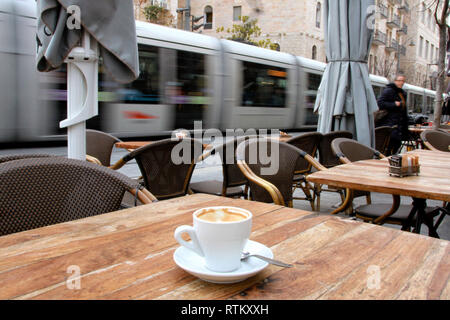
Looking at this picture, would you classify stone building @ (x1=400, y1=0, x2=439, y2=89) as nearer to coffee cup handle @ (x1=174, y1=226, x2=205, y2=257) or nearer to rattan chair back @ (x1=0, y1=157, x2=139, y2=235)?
rattan chair back @ (x1=0, y1=157, x2=139, y2=235)

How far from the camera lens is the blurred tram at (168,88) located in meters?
7.43

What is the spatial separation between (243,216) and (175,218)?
472mm

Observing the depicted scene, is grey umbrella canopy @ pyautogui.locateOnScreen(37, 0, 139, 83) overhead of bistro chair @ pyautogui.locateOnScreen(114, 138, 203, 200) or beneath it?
overhead

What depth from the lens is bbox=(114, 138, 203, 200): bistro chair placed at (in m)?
2.84

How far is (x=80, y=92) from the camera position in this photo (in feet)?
7.66

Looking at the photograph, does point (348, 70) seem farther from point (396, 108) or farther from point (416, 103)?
point (416, 103)

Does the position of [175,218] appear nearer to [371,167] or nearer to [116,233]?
[116,233]

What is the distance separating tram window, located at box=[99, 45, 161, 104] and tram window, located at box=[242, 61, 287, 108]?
129 inches

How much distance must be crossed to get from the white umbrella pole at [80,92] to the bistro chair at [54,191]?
0.83m

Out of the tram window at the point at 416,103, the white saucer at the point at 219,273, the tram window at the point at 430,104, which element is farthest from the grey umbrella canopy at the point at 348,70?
the tram window at the point at 430,104

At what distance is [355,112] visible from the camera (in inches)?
184

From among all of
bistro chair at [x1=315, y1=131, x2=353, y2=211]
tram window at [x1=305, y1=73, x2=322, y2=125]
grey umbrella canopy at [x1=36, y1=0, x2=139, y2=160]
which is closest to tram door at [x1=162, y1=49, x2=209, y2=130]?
tram window at [x1=305, y1=73, x2=322, y2=125]

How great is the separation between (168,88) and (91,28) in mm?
7911

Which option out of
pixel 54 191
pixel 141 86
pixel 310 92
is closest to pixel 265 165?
pixel 54 191
